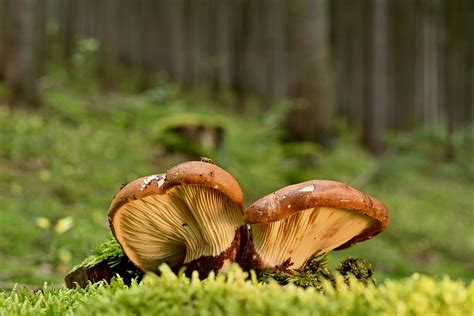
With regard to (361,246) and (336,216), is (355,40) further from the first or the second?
(336,216)

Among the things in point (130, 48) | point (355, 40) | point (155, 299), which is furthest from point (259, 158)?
point (355, 40)

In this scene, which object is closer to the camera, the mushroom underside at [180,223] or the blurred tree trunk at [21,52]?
the mushroom underside at [180,223]

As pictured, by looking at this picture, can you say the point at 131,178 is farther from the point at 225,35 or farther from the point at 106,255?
the point at 225,35

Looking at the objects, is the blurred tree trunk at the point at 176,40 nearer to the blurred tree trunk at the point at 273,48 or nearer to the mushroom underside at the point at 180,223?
the blurred tree trunk at the point at 273,48

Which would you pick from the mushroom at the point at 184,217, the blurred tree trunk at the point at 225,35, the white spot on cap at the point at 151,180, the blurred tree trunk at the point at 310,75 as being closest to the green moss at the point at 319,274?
the mushroom at the point at 184,217

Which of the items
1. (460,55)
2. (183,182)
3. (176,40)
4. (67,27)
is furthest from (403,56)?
(183,182)
